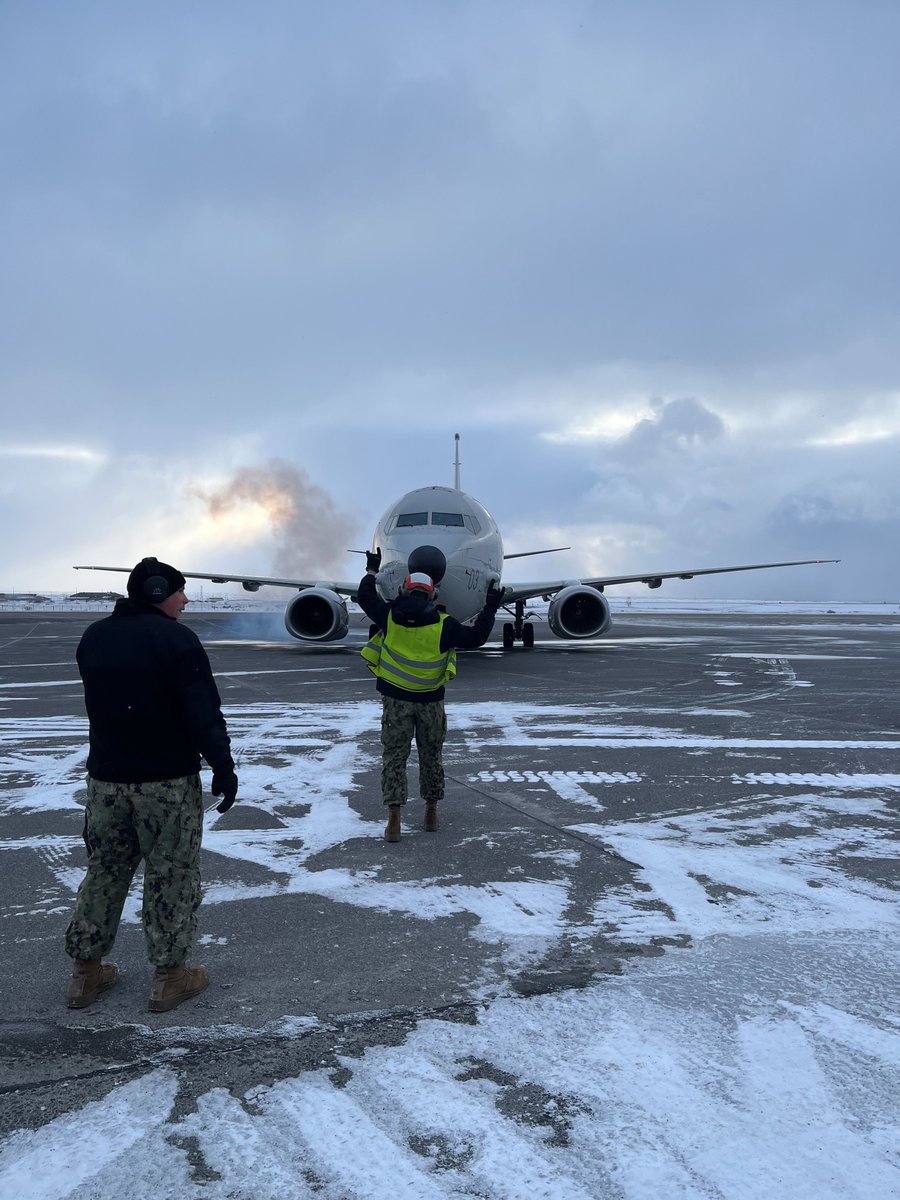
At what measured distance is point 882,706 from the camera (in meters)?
10.8

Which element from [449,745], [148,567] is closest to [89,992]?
[148,567]

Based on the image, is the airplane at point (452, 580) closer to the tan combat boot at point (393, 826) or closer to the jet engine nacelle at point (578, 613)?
the jet engine nacelle at point (578, 613)

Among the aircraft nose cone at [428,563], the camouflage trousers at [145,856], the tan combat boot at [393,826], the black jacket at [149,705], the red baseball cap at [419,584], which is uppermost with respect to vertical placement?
the aircraft nose cone at [428,563]

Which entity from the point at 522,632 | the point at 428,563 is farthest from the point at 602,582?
the point at 428,563

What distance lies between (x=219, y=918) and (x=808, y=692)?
10492mm

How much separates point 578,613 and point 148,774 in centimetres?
1742

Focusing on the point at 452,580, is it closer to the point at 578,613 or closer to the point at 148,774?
the point at 578,613

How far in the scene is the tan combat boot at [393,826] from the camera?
5129mm

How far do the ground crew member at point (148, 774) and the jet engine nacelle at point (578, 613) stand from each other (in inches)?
655

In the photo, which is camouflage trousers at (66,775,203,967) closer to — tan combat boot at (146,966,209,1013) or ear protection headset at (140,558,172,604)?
tan combat boot at (146,966,209,1013)

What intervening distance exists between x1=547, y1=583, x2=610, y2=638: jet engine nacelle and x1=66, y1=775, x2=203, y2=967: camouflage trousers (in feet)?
54.7

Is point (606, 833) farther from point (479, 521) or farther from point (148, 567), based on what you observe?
point (479, 521)

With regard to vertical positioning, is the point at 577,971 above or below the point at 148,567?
below

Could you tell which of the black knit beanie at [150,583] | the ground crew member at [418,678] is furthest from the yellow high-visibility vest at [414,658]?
the black knit beanie at [150,583]
